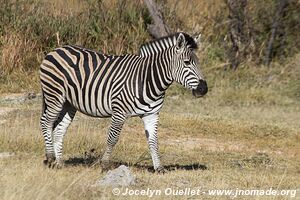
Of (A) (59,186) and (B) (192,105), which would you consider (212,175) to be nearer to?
(A) (59,186)

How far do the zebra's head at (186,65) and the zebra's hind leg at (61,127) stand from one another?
64.6 inches

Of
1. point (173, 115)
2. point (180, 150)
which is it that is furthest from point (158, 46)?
point (173, 115)

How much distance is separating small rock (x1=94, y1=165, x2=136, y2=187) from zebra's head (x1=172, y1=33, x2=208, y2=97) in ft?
5.23

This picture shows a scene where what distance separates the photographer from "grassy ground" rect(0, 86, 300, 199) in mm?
8078

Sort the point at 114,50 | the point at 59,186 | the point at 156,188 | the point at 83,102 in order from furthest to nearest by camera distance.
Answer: the point at 114,50, the point at 83,102, the point at 156,188, the point at 59,186

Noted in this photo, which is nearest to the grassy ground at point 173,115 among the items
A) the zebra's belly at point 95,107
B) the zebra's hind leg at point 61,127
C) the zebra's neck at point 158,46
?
the zebra's hind leg at point 61,127

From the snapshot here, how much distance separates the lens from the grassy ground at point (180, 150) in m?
8.08

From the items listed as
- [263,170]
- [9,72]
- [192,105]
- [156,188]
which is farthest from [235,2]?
[156,188]

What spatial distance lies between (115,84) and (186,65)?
0.98 metres

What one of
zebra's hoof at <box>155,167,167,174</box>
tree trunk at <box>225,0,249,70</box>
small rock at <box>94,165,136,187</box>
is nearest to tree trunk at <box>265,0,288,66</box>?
tree trunk at <box>225,0,249,70</box>

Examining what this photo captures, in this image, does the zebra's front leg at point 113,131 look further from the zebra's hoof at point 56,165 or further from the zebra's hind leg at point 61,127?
the zebra's hind leg at point 61,127

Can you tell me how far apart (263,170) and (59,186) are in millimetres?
4398

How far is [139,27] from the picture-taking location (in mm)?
19625

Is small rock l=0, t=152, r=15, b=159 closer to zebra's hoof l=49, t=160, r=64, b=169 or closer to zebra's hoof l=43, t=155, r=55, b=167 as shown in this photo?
zebra's hoof l=43, t=155, r=55, b=167
